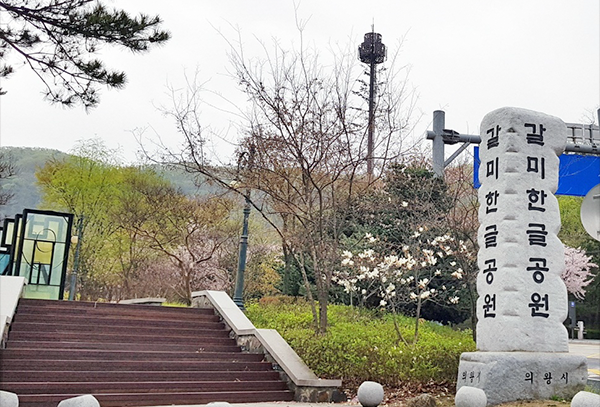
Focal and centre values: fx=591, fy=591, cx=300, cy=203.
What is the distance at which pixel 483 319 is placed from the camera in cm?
912

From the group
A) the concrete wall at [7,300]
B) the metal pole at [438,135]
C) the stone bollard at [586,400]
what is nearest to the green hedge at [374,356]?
the stone bollard at [586,400]

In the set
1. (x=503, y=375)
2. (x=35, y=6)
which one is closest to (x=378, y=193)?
(x=503, y=375)

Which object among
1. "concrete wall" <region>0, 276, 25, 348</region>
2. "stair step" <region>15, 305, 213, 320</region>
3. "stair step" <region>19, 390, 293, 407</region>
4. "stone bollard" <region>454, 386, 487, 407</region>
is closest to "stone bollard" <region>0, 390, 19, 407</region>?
"stair step" <region>19, 390, 293, 407</region>

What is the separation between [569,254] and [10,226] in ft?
69.4

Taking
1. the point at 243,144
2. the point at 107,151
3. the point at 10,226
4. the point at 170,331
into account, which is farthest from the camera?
the point at 107,151

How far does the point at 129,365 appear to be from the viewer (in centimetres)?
946

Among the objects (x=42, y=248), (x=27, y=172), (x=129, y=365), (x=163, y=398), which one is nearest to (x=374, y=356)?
(x=163, y=398)

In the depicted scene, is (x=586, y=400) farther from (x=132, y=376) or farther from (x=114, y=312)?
(x=114, y=312)

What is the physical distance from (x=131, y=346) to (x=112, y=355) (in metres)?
0.60

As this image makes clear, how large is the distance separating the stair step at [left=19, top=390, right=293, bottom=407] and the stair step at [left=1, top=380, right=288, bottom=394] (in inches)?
7.2

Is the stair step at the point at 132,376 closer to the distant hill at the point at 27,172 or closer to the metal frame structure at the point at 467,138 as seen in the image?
the metal frame structure at the point at 467,138

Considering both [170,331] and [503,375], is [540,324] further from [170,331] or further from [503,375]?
[170,331]

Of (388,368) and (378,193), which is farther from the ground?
(378,193)

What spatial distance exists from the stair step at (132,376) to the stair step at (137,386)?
0.20m
